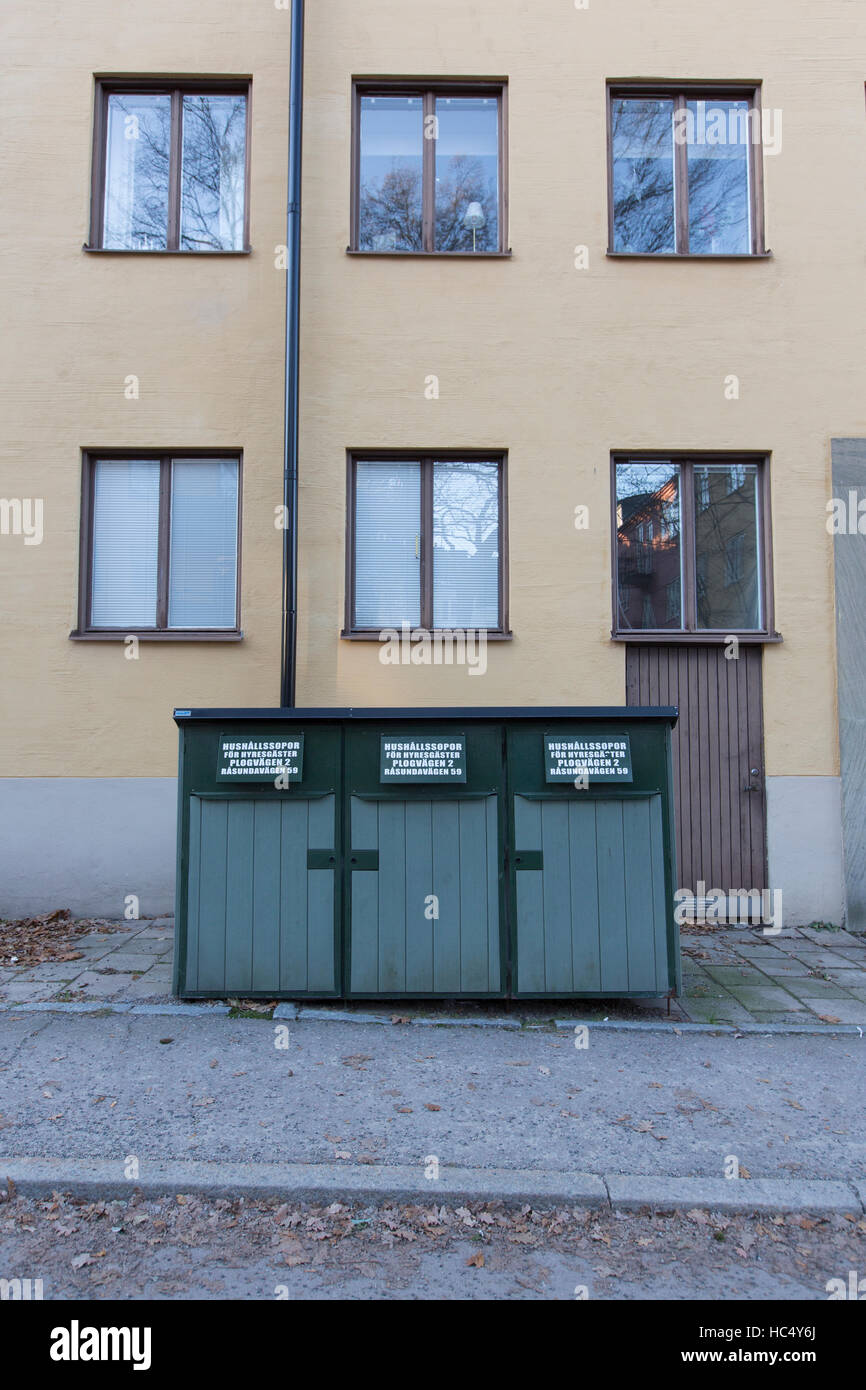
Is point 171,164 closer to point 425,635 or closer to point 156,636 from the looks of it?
point 156,636

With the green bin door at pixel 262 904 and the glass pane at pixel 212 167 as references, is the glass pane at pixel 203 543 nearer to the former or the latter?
the glass pane at pixel 212 167

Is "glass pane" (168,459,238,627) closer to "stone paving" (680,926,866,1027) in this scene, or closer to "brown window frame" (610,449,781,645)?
"brown window frame" (610,449,781,645)

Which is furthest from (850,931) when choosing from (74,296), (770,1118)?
(74,296)

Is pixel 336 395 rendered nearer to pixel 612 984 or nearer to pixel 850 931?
pixel 612 984

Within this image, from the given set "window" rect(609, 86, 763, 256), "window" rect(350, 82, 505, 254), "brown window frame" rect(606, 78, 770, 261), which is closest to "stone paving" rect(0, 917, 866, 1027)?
"brown window frame" rect(606, 78, 770, 261)

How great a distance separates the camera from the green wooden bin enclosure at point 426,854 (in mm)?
5035

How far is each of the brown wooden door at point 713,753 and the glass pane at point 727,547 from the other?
0.39 m

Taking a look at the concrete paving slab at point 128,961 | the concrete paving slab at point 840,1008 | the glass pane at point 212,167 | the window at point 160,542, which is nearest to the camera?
the concrete paving slab at point 840,1008

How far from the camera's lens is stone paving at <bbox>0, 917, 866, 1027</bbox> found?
207 inches

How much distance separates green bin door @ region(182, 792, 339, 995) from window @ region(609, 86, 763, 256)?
6398 millimetres

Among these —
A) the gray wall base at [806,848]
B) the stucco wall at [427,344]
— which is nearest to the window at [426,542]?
the stucco wall at [427,344]

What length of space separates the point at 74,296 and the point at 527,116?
4448 mm

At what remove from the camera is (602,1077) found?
429 cm
